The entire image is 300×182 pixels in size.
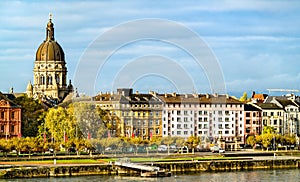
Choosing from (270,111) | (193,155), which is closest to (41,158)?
(193,155)

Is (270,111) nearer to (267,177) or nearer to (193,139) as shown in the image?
(193,139)

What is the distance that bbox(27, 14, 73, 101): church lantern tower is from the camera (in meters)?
157

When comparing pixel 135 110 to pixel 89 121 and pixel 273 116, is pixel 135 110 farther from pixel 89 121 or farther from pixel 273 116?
pixel 273 116

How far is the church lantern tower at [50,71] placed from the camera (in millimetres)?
156750

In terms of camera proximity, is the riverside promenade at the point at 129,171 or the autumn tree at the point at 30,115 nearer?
the riverside promenade at the point at 129,171

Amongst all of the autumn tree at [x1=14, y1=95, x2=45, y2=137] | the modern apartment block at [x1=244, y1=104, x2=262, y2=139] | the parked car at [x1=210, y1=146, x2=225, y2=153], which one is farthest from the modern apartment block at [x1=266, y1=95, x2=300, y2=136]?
the autumn tree at [x1=14, y1=95, x2=45, y2=137]

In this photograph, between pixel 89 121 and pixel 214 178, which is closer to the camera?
pixel 214 178

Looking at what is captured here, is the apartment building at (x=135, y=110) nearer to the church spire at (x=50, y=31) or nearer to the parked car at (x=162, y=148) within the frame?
the parked car at (x=162, y=148)

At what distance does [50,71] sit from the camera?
156875mm

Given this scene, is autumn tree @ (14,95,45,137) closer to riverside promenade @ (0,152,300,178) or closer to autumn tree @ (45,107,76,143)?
autumn tree @ (45,107,76,143)

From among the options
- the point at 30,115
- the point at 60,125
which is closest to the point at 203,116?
the point at 30,115

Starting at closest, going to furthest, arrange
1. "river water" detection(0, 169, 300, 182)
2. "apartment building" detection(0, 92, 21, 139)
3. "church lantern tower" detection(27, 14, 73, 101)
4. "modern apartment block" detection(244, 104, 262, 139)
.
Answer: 1. "river water" detection(0, 169, 300, 182)
2. "apartment building" detection(0, 92, 21, 139)
3. "modern apartment block" detection(244, 104, 262, 139)
4. "church lantern tower" detection(27, 14, 73, 101)

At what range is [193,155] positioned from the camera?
92125 mm

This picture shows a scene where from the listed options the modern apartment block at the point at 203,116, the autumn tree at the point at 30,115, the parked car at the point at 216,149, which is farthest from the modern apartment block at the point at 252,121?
the autumn tree at the point at 30,115
